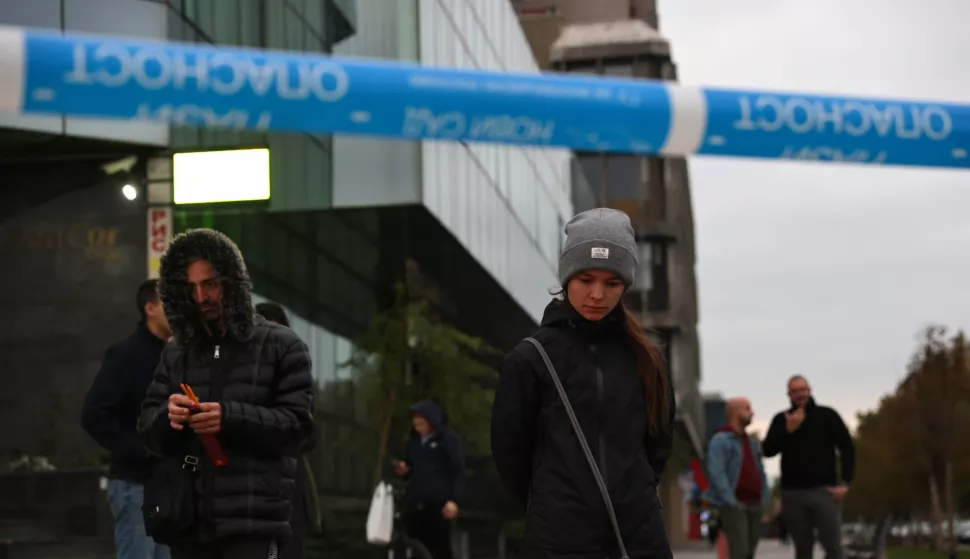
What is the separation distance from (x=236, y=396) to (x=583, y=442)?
1.22 meters

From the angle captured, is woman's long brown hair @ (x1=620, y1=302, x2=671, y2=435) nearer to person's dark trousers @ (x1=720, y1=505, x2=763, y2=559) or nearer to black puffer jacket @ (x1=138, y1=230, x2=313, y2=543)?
black puffer jacket @ (x1=138, y1=230, x2=313, y2=543)

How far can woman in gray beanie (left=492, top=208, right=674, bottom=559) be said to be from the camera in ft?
13.7

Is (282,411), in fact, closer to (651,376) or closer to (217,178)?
(651,376)

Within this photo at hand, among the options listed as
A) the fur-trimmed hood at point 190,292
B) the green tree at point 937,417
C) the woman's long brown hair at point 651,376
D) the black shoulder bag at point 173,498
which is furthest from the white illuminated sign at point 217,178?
the green tree at point 937,417

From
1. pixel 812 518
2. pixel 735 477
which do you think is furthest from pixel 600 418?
pixel 735 477

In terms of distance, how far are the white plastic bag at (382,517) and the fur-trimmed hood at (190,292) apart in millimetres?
8258

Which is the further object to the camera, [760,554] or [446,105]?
[760,554]

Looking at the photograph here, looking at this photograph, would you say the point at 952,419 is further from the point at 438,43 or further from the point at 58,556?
the point at 58,556

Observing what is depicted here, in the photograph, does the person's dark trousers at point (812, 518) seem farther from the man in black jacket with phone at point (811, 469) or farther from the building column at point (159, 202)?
the building column at point (159, 202)

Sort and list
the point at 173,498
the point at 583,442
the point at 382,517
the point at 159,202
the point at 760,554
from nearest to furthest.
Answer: the point at 583,442, the point at 173,498, the point at 382,517, the point at 159,202, the point at 760,554

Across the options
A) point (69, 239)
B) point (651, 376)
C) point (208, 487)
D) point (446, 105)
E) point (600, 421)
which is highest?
point (446, 105)

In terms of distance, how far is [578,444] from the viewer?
167 inches

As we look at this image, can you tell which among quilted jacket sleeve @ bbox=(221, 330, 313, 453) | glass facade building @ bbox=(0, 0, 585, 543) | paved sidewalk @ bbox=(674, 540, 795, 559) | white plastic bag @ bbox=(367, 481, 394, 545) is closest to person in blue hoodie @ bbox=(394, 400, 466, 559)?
white plastic bag @ bbox=(367, 481, 394, 545)

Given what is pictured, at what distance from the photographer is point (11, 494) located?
15.0m
